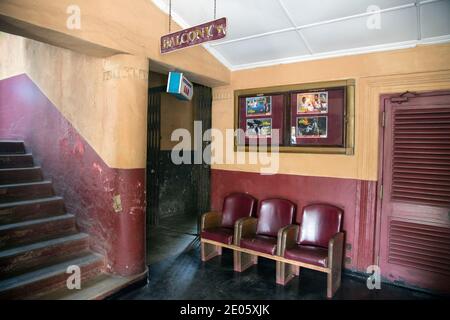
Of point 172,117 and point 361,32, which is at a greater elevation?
point 361,32

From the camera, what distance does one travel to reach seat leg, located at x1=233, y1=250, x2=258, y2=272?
12.5ft

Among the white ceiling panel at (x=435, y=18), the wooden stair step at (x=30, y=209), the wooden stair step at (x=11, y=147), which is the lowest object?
the wooden stair step at (x=30, y=209)

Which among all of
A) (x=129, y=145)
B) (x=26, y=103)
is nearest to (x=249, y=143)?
(x=129, y=145)

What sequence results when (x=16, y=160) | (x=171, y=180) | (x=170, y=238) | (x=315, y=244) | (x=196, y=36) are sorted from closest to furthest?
(x=196, y=36), (x=315, y=244), (x=16, y=160), (x=170, y=238), (x=171, y=180)

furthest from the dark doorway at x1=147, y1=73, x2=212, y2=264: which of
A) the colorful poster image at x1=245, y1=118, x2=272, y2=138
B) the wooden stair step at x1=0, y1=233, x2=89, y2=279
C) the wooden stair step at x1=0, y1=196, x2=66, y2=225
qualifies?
the wooden stair step at x1=0, y1=196, x2=66, y2=225

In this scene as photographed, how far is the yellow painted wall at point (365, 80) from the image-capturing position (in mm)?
3266

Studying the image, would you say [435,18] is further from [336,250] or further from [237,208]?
[237,208]

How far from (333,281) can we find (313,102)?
86.1 inches

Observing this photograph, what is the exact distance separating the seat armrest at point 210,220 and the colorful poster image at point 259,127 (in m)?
1.29

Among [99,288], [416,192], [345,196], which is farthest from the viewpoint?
[345,196]

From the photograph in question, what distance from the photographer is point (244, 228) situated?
388 cm

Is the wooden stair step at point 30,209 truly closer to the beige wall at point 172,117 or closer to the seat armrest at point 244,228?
the seat armrest at point 244,228

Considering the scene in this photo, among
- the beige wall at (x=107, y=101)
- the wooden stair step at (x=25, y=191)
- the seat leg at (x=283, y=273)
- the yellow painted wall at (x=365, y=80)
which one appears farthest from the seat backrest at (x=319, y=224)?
the wooden stair step at (x=25, y=191)

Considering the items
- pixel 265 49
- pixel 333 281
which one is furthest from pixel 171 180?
pixel 333 281
